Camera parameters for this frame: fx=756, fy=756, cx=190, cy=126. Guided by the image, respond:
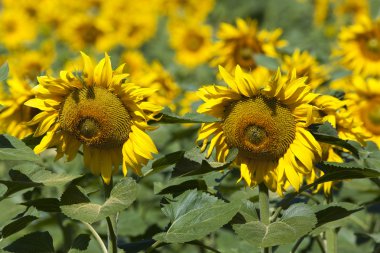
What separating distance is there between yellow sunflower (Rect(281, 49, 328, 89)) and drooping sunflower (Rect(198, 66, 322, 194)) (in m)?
1.28

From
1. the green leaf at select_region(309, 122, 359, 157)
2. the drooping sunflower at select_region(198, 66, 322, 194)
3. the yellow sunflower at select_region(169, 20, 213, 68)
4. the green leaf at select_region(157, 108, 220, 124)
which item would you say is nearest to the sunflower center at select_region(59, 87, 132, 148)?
the green leaf at select_region(157, 108, 220, 124)

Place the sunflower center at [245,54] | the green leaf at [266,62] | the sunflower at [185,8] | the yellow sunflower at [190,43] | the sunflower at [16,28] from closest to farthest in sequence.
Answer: the green leaf at [266,62]
the sunflower center at [245,54]
the yellow sunflower at [190,43]
the sunflower at [16,28]
the sunflower at [185,8]

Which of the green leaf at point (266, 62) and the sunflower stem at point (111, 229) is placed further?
the green leaf at point (266, 62)

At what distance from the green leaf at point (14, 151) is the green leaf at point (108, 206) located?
194 millimetres

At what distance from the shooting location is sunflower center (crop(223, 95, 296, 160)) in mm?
2293

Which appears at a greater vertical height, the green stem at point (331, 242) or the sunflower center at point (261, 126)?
the sunflower center at point (261, 126)

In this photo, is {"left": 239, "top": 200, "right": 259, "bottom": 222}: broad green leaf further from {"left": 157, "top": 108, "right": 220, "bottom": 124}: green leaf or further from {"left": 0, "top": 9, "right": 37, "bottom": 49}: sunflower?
{"left": 0, "top": 9, "right": 37, "bottom": 49}: sunflower

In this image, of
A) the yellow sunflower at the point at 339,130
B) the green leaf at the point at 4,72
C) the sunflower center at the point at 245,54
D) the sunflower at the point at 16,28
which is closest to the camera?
the green leaf at the point at 4,72

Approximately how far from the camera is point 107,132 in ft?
7.52

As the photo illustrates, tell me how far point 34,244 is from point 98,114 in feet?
1.60

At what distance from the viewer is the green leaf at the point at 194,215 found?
2.16 meters

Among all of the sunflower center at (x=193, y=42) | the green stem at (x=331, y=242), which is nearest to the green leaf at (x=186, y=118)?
the green stem at (x=331, y=242)

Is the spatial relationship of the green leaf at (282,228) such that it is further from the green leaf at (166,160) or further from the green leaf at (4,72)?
the green leaf at (4,72)

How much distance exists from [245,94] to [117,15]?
5942 millimetres
